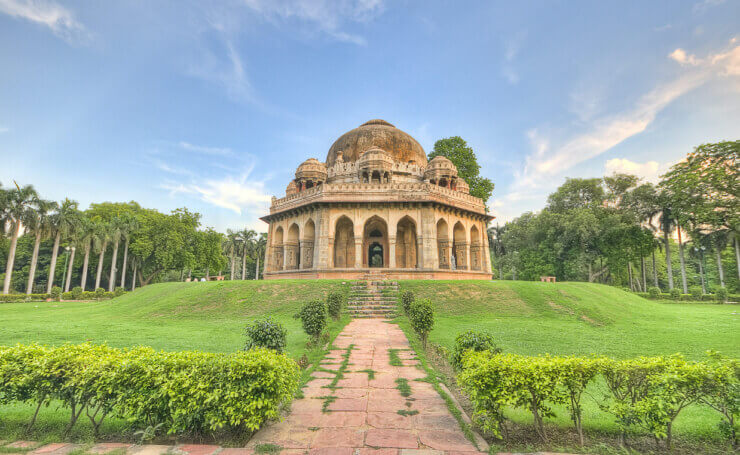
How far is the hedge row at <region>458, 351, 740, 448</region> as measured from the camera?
10.2 feet

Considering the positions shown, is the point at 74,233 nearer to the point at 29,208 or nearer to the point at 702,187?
the point at 29,208

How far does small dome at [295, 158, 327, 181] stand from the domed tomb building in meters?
0.07

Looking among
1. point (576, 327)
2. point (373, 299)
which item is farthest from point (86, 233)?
point (576, 327)

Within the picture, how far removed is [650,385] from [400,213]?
1855cm

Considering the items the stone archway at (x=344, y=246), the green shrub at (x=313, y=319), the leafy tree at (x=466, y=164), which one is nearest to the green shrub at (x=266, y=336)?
the green shrub at (x=313, y=319)

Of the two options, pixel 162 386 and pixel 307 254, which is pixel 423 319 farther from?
pixel 307 254

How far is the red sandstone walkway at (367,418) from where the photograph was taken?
10.5 feet

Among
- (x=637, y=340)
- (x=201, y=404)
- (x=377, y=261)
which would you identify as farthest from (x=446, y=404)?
(x=377, y=261)

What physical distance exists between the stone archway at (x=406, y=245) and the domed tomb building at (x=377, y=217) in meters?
0.08

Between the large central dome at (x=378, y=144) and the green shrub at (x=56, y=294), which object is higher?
the large central dome at (x=378, y=144)

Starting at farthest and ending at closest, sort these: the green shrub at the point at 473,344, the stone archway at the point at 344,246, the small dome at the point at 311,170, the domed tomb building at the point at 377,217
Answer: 1. the stone archway at the point at 344,246
2. the small dome at the point at 311,170
3. the domed tomb building at the point at 377,217
4. the green shrub at the point at 473,344

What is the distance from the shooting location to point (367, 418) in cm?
380

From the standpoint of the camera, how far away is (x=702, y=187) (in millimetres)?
24344

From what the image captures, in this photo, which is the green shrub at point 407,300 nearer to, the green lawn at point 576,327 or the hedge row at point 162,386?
the green lawn at point 576,327
